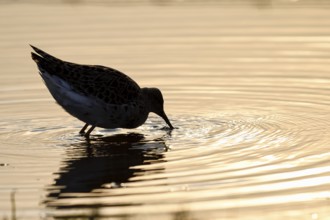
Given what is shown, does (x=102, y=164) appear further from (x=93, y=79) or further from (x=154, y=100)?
(x=154, y=100)

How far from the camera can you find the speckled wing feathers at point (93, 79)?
15.3 m

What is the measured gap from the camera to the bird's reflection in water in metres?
12.4

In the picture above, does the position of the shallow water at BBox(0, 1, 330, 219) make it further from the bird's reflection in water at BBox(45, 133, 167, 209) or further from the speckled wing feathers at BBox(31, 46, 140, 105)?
the speckled wing feathers at BBox(31, 46, 140, 105)

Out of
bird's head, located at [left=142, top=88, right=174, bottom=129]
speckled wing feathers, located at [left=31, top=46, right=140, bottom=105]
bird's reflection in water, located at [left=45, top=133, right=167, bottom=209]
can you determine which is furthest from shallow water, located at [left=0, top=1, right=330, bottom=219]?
speckled wing feathers, located at [left=31, top=46, right=140, bottom=105]

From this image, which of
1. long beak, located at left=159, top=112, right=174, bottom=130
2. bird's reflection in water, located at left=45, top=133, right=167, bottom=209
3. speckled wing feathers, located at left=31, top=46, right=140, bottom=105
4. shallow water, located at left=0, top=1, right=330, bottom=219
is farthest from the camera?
long beak, located at left=159, top=112, right=174, bottom=130

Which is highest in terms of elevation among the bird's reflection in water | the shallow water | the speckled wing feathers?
the speckled wing feathers

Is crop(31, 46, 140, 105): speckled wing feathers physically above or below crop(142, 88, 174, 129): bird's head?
above

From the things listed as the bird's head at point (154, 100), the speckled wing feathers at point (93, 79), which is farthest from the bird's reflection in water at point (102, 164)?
the bird's head at point (154, 100)

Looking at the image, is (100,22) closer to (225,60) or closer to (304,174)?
(225,60)

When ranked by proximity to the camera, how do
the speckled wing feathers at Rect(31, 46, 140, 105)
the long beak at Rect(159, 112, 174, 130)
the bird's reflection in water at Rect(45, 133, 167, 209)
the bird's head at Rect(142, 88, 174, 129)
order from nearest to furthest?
the bird's reflection in water at Rect(45, 133, 167, 209) < the speckled wing feathers at Rect(31, 46, 140, 105) < the long beak at Rect(159, 112, 174, 130) < the bird's head at Rect(142, 88, 174, 129)

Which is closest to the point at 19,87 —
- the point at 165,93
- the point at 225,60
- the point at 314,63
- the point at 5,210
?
the point at 165,93

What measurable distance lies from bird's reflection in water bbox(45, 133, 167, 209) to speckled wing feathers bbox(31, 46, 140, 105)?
653 mm

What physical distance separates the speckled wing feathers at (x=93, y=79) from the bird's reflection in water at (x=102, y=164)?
65cm

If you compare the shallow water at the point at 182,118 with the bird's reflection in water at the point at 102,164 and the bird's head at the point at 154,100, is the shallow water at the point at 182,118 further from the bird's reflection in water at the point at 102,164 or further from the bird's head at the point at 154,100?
the bird's head at the point at 154,100
